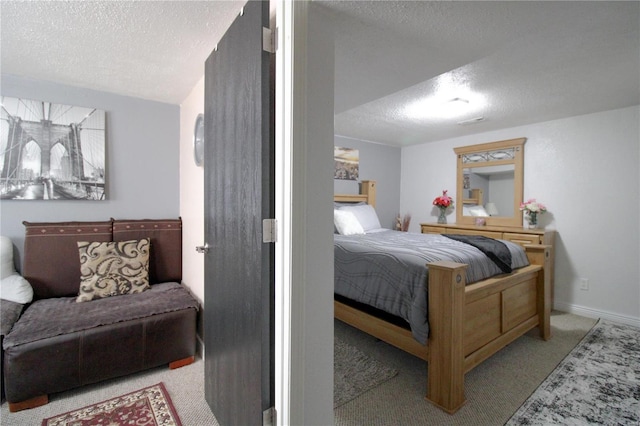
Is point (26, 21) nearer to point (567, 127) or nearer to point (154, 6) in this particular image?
point (154, 6)

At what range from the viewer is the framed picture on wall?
4441 mm

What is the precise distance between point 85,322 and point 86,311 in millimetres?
176

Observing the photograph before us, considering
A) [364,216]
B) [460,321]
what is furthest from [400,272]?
[364,216]

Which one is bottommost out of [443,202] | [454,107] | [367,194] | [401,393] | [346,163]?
[401,393]

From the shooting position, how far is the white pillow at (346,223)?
3533 mm

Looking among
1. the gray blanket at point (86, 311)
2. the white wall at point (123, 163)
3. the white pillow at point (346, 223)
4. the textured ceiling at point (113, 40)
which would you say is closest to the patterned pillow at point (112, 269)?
the gray blanket at point (86, 311)

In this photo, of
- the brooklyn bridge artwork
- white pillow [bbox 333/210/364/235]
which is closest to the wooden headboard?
white pillow [bbox 333/210/364/235]

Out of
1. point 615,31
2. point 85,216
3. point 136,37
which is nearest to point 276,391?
point 136,37

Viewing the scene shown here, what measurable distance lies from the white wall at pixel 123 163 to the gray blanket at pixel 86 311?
723mm

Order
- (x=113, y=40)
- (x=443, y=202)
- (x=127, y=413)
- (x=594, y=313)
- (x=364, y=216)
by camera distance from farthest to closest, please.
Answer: (x=443, y=202) < (x=364, y=216) < (x=594, y=313) < (x=113, y=40) < (x=127, y=413)

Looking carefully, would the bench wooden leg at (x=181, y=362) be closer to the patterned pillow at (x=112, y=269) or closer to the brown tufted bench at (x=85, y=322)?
the brown tufted bench at (x=85, y=322)

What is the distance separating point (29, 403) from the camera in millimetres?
1697

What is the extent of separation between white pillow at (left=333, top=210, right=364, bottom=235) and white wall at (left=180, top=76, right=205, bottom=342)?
1668mm

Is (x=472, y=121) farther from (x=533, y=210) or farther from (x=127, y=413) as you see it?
(x=127, y=413)
